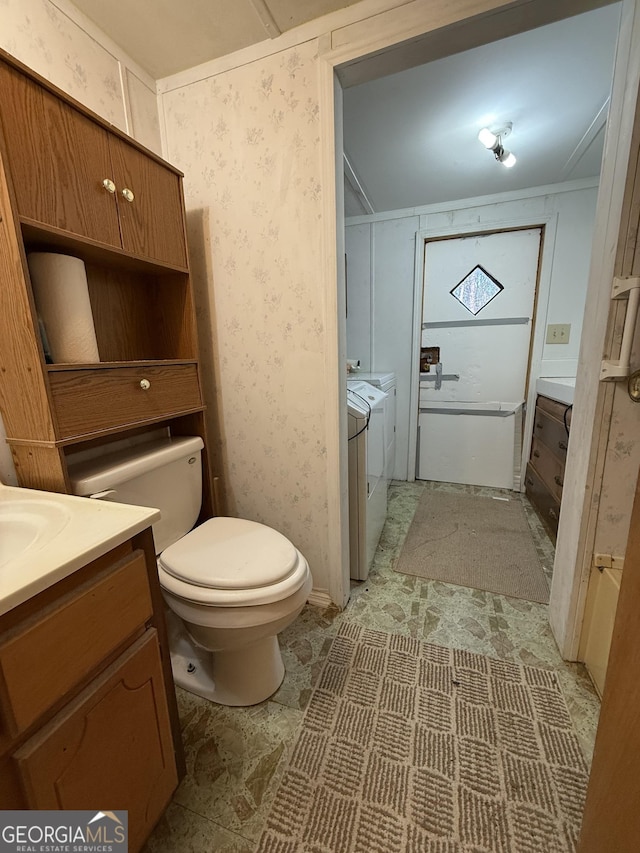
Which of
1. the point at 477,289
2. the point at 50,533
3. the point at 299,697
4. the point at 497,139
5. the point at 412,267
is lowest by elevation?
the point at 299,697

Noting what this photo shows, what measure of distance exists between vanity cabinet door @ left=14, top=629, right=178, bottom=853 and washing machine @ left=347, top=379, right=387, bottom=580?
988 mm

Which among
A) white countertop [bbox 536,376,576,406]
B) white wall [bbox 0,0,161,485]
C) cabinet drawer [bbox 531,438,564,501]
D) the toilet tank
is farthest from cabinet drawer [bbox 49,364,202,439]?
cabinet drawer [bbox 531,438,564,501]

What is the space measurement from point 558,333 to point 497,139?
1.30 m

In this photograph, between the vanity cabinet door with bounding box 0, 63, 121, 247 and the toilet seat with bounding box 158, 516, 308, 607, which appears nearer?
the vanity cabinet door with bounding box 0, 63, 121, 247

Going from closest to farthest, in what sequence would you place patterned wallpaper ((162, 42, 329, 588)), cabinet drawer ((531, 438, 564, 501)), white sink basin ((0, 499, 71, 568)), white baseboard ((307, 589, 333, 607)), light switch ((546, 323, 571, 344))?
white sink basin ((0, 499, 71, 568))
patterned wallpaper ((162, 42, 329, 588))
white baseboard ((307, 589, 333, 607))
cabinet drawer ((531, 438, 564, 501))
light switch ((546, 323, 571, 344))

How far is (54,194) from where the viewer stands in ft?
2.66

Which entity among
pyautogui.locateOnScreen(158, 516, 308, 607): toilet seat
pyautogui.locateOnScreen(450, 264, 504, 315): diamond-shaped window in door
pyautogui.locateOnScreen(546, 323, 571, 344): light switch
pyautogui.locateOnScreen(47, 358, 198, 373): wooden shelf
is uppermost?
pyautogui.locateOnScreen(450, 264, 504, 315): diamond-shaped window in door

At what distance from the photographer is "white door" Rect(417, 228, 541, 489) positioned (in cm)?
240

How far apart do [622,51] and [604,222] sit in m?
0.45

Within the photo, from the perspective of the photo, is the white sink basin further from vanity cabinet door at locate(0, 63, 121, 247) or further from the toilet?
vanity cabinet door at locate(0, 63, 121, 247)

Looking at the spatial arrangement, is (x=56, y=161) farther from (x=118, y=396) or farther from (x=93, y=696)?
(x=93, y=696)

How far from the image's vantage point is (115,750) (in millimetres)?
625

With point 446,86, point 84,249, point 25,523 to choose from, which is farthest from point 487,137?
point 25,523

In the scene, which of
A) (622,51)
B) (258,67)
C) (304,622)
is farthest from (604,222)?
(304,622)
